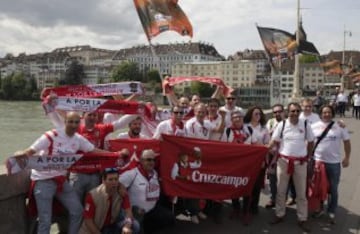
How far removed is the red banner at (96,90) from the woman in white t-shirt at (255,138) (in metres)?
1.74

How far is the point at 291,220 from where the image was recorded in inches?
285

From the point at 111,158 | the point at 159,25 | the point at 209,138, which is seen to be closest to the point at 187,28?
the point at 159,25

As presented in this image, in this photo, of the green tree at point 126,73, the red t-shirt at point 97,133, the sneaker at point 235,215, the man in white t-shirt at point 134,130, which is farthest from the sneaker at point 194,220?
the green tree at point 126,73

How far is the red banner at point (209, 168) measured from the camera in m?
6.55

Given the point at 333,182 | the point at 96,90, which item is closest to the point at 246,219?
the point at 333,182

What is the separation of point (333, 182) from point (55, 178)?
4.07 m

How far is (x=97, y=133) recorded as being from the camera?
6449 mm

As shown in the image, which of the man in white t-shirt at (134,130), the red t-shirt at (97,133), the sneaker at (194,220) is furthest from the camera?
the sneaker at (194,220)

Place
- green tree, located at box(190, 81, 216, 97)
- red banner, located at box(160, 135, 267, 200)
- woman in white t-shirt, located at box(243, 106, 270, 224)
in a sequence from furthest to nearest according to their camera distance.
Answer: green tree, located at box(190, 81, 216, 97)
woman in white t-shirt, located at box(243, 106, 270, 224)
red banner, located at box(160, 135, 267, 200)

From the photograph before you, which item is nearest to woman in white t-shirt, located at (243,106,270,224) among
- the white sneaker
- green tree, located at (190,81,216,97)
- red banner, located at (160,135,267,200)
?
red banner, located at (160,135,267,200)

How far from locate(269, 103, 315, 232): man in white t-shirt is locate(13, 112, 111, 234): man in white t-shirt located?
2.90 metres

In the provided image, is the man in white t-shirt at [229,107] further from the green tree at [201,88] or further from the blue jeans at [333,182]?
the green tree at [201,88]

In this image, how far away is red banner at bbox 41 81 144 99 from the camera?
6.38 metres

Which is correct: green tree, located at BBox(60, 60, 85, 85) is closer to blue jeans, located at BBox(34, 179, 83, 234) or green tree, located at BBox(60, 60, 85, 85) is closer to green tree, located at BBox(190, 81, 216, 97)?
green tree, located at BBox(190, 81, 216, 97)
